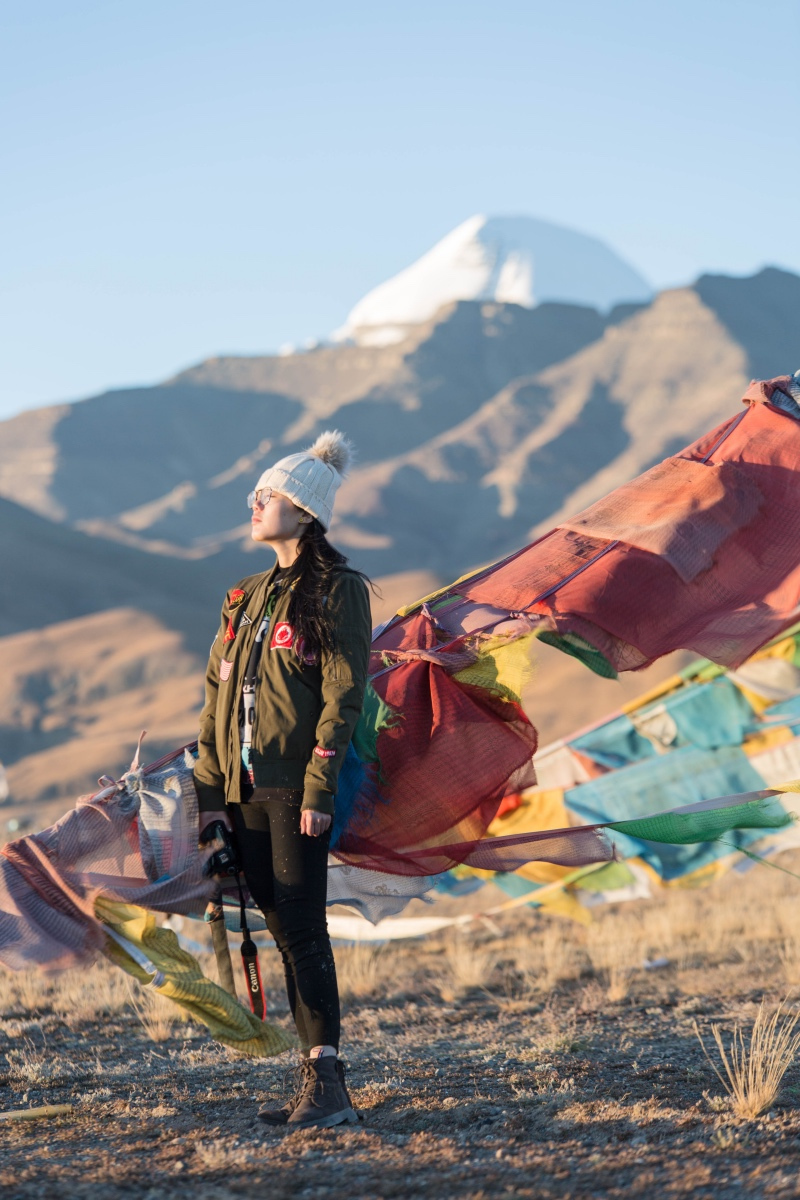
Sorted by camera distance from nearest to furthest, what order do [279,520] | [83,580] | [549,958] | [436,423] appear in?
[279,520], [549,958], [83,580], [436,423]

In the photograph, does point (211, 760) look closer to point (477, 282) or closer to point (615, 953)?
point (615, 953)

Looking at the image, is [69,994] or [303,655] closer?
[303,655]

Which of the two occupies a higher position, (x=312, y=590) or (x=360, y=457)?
(x=360, y=457)

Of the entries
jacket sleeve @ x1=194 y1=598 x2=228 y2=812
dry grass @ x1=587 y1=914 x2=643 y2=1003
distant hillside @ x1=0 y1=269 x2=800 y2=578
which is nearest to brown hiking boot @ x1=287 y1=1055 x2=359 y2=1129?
jacket sleeve @ x1=194 y1=598 x2=228 y2=812

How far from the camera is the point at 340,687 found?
375 centimetres

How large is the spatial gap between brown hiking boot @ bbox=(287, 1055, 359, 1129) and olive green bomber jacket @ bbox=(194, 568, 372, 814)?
0.79m

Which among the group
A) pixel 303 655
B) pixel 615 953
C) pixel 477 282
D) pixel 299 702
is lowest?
pixel 615 953

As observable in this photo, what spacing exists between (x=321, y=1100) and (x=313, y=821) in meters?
0.84

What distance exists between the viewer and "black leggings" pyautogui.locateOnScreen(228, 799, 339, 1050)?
12.2 ft

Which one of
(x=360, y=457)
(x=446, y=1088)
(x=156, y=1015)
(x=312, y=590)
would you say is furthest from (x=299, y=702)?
(x=360, y=457)

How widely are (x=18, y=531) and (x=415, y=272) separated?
150149mm

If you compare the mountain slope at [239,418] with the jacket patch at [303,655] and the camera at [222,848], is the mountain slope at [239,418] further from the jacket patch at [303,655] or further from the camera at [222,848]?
the jacket patch at [303,655]

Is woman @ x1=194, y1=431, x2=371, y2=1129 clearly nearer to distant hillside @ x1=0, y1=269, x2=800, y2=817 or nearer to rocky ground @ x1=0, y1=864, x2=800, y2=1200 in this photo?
rocky ground @ x1=0, y1=864, x2=800, y2=1200

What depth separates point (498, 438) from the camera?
294ft
